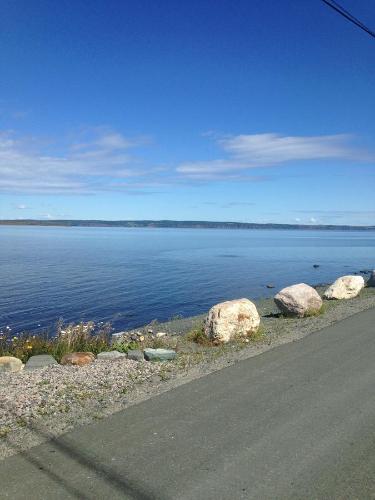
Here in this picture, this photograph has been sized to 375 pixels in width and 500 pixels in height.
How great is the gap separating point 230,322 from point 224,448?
22.1ft

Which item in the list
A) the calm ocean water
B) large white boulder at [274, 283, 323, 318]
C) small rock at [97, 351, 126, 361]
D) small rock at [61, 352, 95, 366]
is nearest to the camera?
small rock at [61, 352, 95, 366]

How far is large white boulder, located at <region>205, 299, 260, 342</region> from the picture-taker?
40.3ft

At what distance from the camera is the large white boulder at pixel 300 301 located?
51.3ft

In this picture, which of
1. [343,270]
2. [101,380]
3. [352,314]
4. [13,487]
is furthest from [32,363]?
[343,270]

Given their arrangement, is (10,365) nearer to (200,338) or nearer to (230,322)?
(200,338)

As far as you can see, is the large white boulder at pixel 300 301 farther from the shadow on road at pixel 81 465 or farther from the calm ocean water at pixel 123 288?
the shadow on road at pixel 81 465

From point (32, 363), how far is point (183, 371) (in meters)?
3.64

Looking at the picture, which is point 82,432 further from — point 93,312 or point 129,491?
point 93,312

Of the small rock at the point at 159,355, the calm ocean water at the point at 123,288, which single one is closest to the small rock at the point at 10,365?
the small rock at the point at 159,355

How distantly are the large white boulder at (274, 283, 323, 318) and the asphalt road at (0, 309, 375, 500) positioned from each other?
7214 millimetres

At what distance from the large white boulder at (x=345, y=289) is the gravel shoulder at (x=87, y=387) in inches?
341

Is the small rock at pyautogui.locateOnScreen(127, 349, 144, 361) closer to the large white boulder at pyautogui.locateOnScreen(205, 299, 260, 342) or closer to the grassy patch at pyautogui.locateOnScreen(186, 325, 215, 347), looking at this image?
the grassy patch at pyautogui.locateOnScreen(186, 325, 215, 347)

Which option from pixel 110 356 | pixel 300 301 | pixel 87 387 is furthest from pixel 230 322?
pixel 87 387

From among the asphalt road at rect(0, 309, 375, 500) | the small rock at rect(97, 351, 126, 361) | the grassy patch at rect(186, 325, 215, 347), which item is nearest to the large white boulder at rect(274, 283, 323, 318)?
the grassy patch at rect(186, 325, 215, 347)
